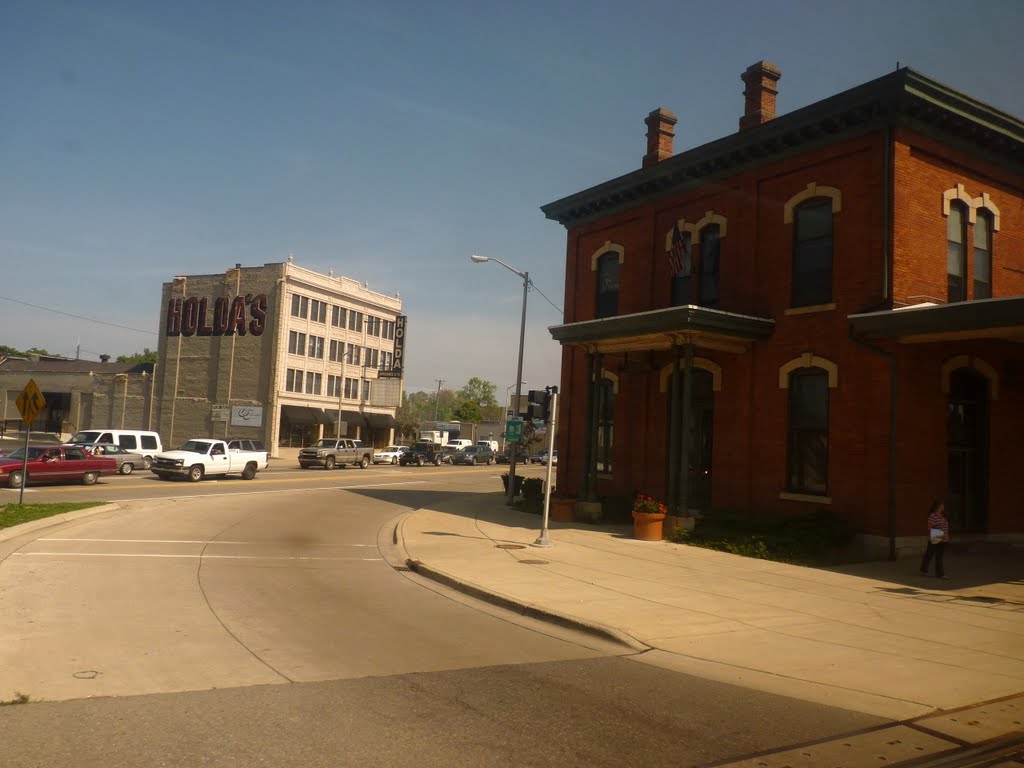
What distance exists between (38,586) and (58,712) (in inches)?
236

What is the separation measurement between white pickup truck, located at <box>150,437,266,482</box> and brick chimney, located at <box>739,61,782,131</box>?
26383 mm

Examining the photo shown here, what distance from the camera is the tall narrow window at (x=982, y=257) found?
742 inches

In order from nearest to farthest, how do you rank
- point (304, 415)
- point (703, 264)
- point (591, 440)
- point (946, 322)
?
point (946, 322) < point (703, 264) < point (591, 440) < point (304, 415)

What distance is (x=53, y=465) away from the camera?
29578mm

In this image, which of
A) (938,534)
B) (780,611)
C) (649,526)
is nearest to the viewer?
(780,611)

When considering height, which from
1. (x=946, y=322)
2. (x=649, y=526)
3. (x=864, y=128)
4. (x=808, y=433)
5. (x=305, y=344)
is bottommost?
(x=649, y=526)

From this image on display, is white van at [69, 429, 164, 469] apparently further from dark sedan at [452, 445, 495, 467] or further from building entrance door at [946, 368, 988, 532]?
building entrance door at [946, 368, 988, 532]

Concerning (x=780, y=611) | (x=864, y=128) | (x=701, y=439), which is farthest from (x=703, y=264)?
(x=780, y=611)

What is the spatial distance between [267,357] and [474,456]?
1899cm

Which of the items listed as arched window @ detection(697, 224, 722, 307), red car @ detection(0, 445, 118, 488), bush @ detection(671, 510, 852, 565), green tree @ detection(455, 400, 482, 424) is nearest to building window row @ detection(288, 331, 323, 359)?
red car @ detection(0, 445, 118, 488)

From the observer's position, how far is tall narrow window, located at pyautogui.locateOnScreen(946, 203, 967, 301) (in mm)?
18281

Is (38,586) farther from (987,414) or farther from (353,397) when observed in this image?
(353,397)

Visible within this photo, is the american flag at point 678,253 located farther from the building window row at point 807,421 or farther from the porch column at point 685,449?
the building window row at point 807,421

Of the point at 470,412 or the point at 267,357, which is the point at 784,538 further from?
the point at 470,412
